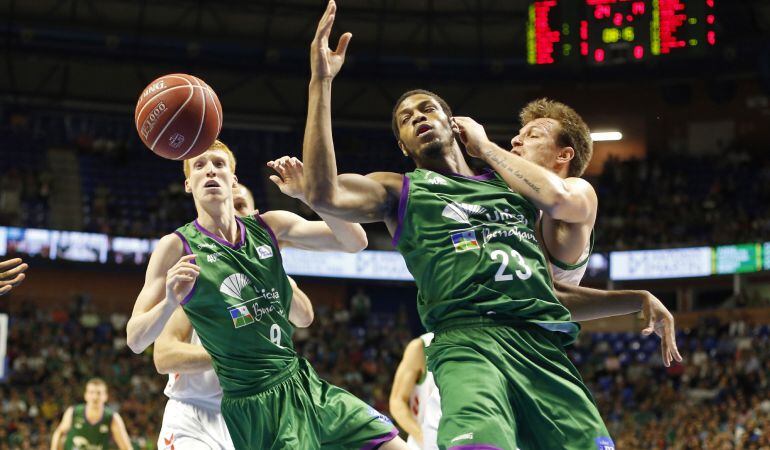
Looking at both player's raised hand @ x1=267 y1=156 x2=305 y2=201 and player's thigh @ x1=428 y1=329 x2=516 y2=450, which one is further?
player's raised hand @ x1=267 y1=156 x2=305 y2=201

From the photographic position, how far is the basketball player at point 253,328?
501cm

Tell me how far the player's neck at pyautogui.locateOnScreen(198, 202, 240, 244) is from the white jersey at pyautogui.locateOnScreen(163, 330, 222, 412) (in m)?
1.00

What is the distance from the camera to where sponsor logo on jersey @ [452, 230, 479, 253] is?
13.5 ft

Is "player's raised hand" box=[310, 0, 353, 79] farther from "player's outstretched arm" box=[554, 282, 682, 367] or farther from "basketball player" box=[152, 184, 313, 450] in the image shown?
"basketball player" box=[152, 184, 313, 450]

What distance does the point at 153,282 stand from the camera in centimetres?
536

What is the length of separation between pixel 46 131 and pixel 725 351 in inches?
731

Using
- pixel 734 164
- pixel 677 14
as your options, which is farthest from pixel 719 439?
pixel 734 164

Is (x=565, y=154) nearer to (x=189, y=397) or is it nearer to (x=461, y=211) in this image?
(x=461, y=211)

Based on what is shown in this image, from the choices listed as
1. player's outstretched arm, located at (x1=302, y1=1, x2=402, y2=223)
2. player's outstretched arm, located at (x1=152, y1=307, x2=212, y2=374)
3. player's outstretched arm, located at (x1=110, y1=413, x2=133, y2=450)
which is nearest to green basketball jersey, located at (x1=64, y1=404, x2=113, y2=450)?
player's outstretched arm, located at (x1=110, y1=413, x2=133, y2=450)

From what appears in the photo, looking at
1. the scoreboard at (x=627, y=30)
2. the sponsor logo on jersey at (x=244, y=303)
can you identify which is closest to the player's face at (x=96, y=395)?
the sponsor logo on jersey at (x=244, y=303)

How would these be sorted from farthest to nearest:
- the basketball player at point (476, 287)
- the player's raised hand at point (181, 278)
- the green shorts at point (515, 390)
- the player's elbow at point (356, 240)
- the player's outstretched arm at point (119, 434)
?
1. the player's outstretched arm at point (119, 434)
2. the player's elbow at point (356, 240)
3. the player's raised hand at point (181, 278)
4. the basketball player at point (476, 287)
5. the green shorts at point (515, 390)

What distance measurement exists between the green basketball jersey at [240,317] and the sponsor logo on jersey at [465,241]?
1.51m

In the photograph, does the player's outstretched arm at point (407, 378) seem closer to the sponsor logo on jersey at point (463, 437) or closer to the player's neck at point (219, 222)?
the player's neck at point (219, 222)

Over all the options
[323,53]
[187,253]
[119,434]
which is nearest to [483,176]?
[323,53]
